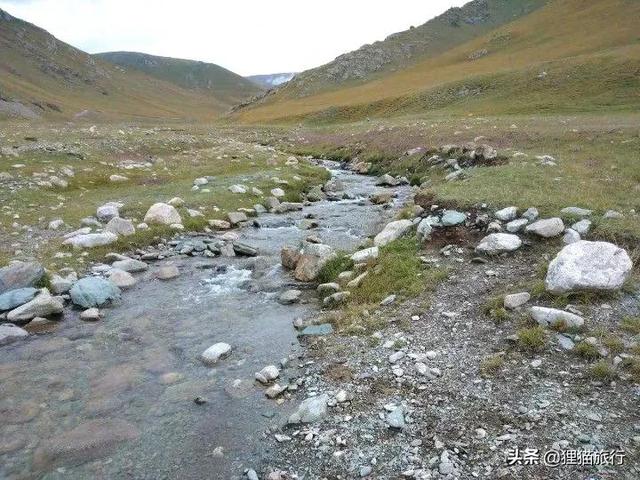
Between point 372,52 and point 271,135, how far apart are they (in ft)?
295

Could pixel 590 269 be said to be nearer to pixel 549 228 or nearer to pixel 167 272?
pixel 549 228

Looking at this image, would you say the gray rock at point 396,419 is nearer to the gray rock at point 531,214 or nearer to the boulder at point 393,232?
the boulder at point 393,232

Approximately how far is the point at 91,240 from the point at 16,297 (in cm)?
452

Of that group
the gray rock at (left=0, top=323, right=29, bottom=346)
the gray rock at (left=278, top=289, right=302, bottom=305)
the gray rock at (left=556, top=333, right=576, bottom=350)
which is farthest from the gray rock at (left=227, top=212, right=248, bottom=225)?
the gray rock at (left=556, top=333, right=576, bottom=350)

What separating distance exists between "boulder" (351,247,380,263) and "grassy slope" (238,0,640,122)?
38991 mm

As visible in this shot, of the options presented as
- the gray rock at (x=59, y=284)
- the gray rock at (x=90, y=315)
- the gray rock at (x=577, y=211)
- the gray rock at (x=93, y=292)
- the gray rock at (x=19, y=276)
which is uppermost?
the gray rock at (x=19, y=276)

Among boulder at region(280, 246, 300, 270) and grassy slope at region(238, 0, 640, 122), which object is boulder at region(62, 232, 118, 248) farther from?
grassy slope at region(238, 0, 640, 122)

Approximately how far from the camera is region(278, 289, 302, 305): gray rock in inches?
489

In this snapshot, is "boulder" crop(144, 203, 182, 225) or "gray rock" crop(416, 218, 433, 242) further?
"boulder" crop(144, 203, 182, 225)

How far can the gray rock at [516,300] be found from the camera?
951cm

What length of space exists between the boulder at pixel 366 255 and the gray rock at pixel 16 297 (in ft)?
27.9

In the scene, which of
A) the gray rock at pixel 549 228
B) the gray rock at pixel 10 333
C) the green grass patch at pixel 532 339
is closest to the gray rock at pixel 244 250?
the gray rock at pixel 10 333

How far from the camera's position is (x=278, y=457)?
6.78 meters

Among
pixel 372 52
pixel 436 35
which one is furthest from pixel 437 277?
pixel 436 35
